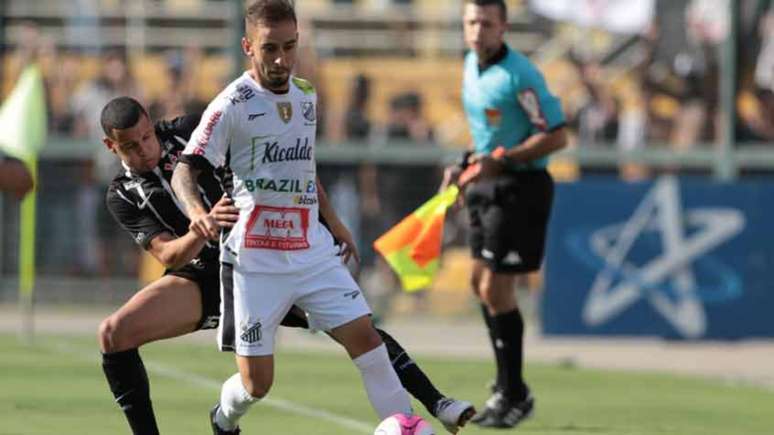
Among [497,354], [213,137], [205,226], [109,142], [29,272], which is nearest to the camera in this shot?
[205,226]

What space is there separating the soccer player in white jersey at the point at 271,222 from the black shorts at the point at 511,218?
3190 mm

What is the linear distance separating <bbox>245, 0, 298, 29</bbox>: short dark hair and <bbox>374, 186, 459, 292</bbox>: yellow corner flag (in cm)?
339

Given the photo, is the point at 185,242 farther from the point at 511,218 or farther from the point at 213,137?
the point at 511,218

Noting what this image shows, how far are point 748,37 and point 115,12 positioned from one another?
7.73m

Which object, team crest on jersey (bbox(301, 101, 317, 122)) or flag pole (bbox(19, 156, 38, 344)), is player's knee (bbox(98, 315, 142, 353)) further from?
flag pole (bbox(19, 156, 38, 344))

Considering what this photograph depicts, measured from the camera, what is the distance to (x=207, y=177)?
873 centimetres

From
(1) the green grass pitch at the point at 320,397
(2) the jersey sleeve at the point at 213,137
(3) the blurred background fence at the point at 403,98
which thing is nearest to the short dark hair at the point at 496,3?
(1) the green grass pitch at the point at 320,397

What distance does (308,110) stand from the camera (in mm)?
8234

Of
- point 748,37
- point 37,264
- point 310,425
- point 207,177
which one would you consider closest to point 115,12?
point 37,264

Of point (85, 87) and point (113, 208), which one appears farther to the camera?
point (85, 87)

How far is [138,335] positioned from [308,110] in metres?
1.35

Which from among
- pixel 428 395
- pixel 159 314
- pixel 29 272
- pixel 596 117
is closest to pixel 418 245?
pixel 428 395

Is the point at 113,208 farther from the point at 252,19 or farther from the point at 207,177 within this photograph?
the point at 252,19

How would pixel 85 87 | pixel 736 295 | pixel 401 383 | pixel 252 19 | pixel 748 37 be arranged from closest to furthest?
pixel 252 19, pixel 401 383, pixel 736 295, pixel 748 37, pixel 85 87
